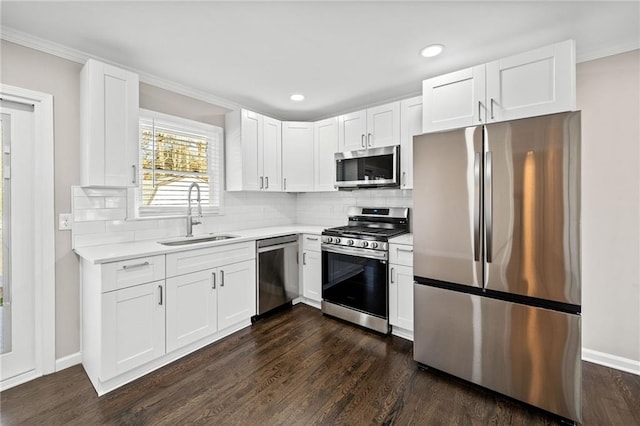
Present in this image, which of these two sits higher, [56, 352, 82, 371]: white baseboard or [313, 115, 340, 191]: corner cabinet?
[313, 115, 340, 191]: corner cabinet

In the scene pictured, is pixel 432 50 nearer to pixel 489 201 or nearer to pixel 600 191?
pixel 489 201

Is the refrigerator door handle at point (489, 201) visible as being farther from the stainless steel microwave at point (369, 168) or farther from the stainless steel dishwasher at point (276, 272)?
the stainless steel dishwasher at point (276, 272)

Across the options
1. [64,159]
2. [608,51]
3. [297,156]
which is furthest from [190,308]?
[608,51]

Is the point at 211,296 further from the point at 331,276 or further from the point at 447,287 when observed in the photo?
the point at 447,287

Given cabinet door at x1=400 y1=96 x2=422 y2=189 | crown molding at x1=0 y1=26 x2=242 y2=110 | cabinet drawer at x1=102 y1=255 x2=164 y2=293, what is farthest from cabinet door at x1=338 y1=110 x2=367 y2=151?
cabinet drawer at x1=102 y1=255 x2=164 y2=293

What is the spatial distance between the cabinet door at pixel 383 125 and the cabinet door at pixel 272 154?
1208mm

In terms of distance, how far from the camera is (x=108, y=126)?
2.29m

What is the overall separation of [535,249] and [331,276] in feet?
6.43

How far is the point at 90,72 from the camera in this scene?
2.18 m

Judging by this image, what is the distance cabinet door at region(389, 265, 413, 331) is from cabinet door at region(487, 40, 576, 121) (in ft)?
4.93

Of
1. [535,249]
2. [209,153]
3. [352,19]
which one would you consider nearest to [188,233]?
[209,153]

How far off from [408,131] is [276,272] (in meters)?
2.15

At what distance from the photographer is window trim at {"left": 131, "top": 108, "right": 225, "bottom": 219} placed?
9.10ft

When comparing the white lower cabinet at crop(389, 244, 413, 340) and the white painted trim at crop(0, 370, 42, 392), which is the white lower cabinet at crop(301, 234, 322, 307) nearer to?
the white lower cabinet at crop(389, 244, 413, 340)
